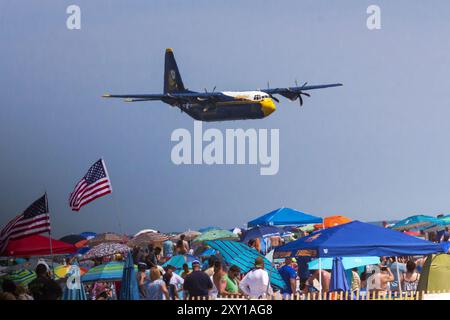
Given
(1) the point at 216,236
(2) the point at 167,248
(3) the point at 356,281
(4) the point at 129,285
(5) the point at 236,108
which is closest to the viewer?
(4) the point at 129,285

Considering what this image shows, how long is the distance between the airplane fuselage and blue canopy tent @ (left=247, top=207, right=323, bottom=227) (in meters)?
3.36

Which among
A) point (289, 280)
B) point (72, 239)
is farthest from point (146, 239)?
point (289, 280)

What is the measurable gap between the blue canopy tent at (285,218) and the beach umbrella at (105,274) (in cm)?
1320

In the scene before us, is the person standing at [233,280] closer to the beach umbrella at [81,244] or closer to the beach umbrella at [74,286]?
the beach umbrella at [74,286]

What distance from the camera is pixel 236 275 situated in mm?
18688

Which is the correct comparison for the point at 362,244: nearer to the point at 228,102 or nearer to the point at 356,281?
the point at 356,281

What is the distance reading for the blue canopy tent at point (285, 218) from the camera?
32969mm

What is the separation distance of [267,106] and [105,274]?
16.6 metres

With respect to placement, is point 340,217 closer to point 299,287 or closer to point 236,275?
point 299,287

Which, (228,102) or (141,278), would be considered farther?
(228,102)

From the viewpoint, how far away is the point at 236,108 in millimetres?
36469
